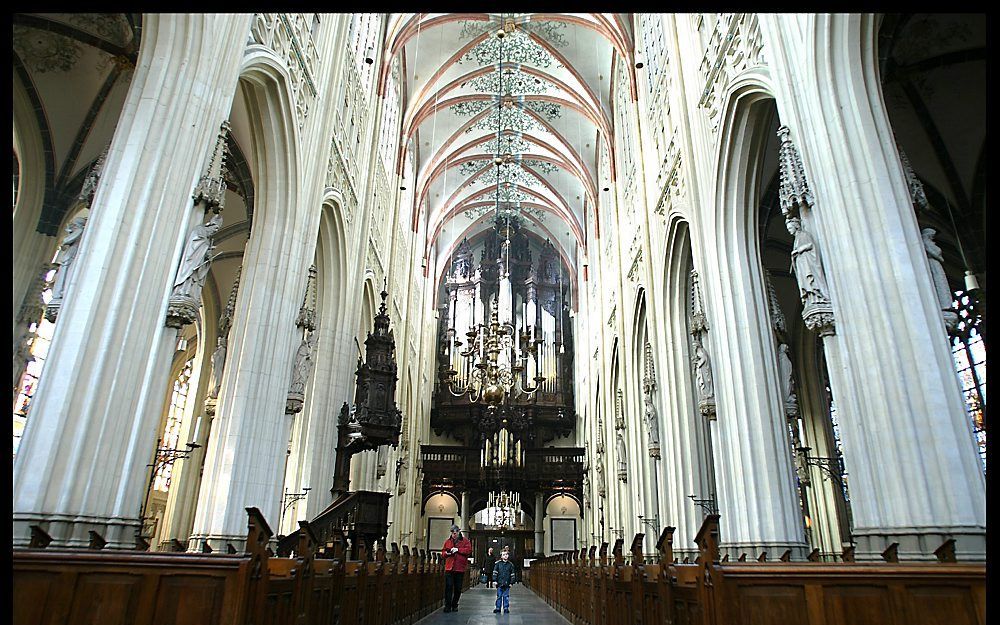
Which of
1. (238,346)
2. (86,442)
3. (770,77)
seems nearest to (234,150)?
(238,346)

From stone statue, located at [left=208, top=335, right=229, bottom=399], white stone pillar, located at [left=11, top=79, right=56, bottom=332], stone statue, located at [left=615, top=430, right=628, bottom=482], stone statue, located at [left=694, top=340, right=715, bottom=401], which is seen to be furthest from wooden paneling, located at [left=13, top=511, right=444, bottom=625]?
stone statue, located at [left=615, top=430, right=628, bottom=482]

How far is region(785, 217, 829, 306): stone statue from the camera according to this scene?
6.53 meters

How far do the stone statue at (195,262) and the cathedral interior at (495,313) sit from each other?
0.04 metres

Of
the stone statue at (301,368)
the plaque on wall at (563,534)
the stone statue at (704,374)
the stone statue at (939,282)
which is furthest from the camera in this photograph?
the plaque on wall at (563,534)

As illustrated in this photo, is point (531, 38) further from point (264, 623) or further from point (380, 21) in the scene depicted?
point (264, 623)

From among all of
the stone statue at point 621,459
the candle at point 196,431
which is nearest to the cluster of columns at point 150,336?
the candle at point 196,431

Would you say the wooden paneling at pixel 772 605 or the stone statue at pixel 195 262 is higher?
the stone statue at pixel 195 262

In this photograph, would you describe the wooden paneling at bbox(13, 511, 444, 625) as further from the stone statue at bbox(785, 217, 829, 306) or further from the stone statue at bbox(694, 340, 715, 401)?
the stone statue at bbox(694, 340, 715, 401)

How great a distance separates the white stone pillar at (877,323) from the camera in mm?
4949

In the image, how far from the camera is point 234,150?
12.2 meters

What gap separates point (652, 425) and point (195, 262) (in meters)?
11.2

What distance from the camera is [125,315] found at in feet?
18.1

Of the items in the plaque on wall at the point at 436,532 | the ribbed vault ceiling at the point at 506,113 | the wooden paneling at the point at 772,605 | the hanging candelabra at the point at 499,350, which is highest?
the ribbed vault ceiling at the point at 506,113

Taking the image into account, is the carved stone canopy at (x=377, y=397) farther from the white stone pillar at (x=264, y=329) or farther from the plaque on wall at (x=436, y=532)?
the plaque on wall at (x=436, y=532)
